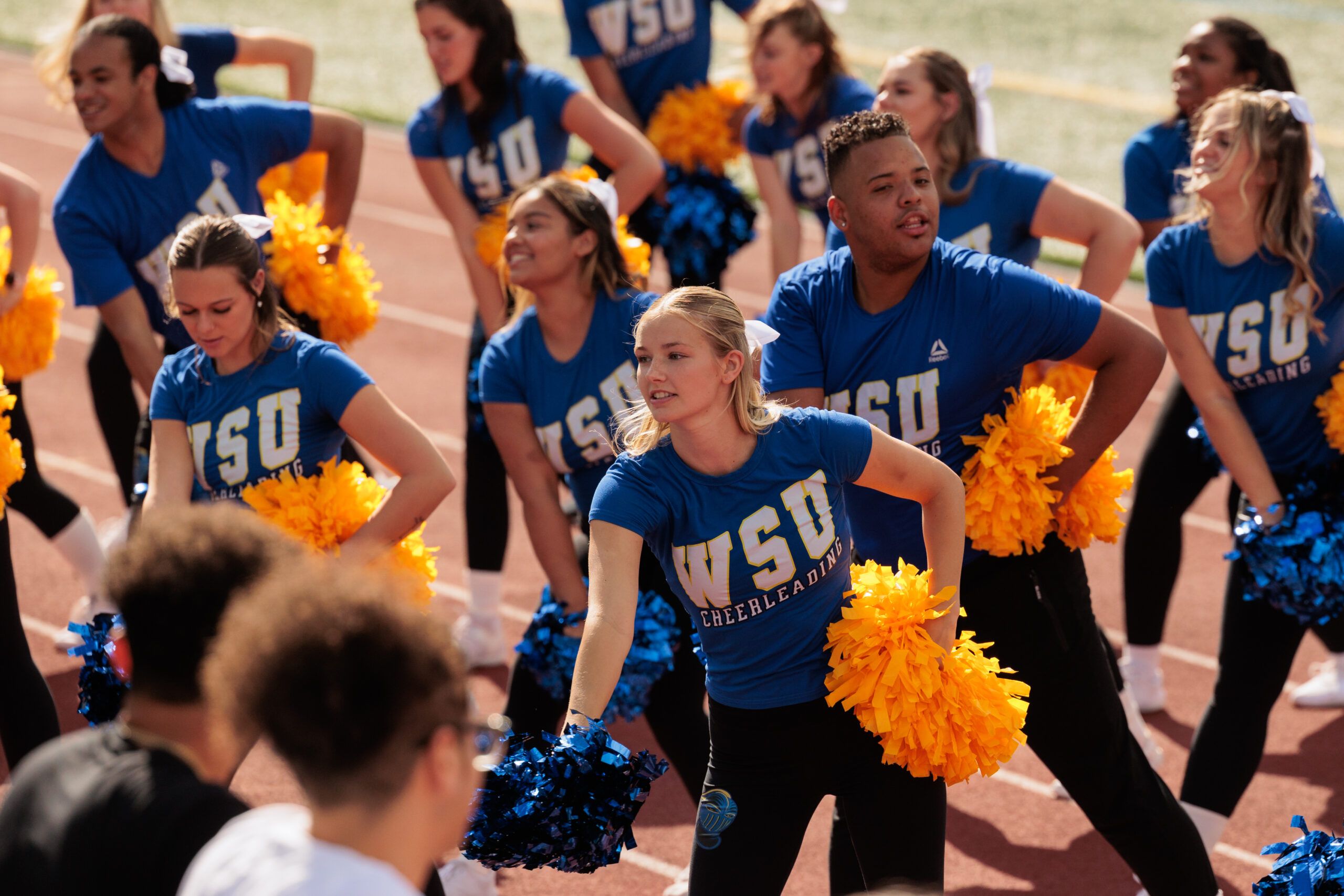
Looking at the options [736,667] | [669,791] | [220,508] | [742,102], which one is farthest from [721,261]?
[220,508]

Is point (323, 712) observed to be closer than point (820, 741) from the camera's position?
Yes

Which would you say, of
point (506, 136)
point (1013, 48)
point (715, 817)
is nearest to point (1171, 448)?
point (715, 817)

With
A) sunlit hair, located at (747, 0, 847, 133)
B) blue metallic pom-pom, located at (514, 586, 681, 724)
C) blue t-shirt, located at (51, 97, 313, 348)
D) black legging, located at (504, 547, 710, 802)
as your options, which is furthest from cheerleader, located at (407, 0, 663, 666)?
blue metallic pom-pom, located at (514, 586, 681, 724)

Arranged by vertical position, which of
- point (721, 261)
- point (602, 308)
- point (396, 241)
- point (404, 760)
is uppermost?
point (404, 760)

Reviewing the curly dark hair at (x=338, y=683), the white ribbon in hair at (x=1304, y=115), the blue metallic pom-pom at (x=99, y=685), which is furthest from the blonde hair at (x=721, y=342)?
the white ribbon in hair at (x=1304, y=115)

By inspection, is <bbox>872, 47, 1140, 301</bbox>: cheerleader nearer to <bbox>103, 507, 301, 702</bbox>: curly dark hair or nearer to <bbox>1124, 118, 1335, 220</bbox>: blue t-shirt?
<bbox>1124, 118, 1335, 220</bbox>: blue t-shirt

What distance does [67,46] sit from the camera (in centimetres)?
531

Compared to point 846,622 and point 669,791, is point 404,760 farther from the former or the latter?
point 669,791

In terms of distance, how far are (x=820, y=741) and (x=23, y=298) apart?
342 cm

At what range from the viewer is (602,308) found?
407 centimetres

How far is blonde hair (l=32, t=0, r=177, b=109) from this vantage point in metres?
5.17

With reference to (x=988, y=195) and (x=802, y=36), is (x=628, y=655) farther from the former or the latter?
(x=802, y=36)

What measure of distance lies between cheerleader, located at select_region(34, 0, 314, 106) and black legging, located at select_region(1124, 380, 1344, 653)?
3.39m

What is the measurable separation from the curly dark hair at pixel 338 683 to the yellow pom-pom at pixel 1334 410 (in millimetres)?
2894
